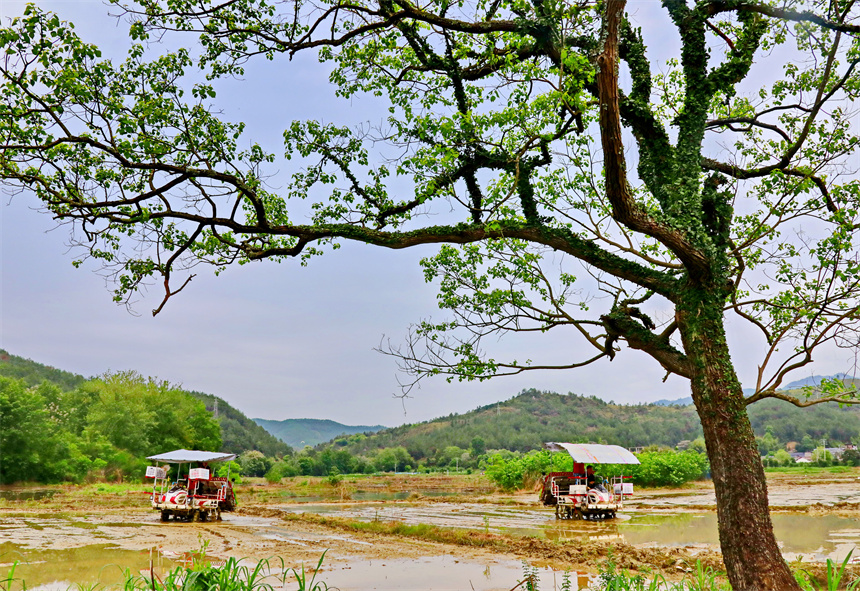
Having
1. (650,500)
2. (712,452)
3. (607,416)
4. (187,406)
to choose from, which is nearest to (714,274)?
(712,452)

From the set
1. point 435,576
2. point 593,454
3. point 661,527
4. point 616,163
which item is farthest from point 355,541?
point 616,163

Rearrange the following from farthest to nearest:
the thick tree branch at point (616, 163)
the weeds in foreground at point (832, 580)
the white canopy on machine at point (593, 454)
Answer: the white canopy on machine at point (593, 454), the thick tree branch at point (616, 163), the weeds in foreground at point (832, 580)

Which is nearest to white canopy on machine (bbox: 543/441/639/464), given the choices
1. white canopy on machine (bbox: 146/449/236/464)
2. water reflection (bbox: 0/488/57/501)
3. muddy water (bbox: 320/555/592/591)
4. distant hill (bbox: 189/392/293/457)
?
muddy water (bbox: 320/555/592/591)

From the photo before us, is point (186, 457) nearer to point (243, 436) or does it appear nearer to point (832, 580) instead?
point (832, 580)

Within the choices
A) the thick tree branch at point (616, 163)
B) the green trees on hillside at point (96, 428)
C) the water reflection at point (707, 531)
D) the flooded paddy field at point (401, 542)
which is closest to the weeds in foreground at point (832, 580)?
the thick tree branch at point (616, 163)

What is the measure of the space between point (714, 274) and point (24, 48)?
867cm

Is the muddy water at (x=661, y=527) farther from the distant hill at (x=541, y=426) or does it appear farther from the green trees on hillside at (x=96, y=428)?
the distant hill at (x=541, y=426)

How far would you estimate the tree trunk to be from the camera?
21.8 feet

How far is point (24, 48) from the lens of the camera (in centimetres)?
742

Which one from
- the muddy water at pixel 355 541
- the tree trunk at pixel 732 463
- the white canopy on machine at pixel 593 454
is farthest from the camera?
the white canopy on machine at pixel 593 454

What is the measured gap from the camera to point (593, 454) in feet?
67.2

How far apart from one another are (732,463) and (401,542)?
9.68 metres

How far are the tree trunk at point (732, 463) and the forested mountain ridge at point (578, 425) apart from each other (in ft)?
267

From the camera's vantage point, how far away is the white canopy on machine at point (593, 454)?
20016 millimetres
